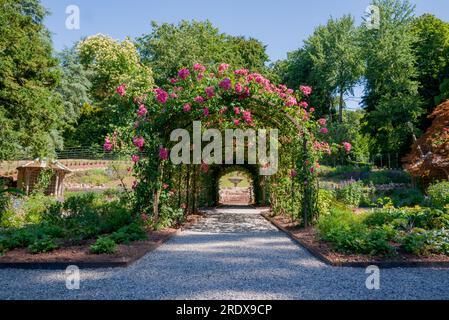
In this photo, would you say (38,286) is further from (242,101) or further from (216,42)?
(216,42)

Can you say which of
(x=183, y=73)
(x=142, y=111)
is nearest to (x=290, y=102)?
(x=183, y=73)

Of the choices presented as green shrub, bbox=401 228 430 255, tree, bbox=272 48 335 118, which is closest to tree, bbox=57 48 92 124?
tree, bbox=272 48 335 118

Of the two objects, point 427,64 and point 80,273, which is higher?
point 427,64

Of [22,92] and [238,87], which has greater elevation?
[22,92]

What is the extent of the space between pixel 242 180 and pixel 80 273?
2599 cm

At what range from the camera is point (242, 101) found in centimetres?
897

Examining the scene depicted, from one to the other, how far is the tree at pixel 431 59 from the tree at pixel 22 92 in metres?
23.7

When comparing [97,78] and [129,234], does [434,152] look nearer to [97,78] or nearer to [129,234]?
[129,234]

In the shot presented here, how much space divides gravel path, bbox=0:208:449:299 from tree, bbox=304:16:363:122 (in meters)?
30.1

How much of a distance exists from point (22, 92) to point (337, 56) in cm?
2627

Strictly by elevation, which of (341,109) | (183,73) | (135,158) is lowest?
(135,158)

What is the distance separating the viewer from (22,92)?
54.0 ft
